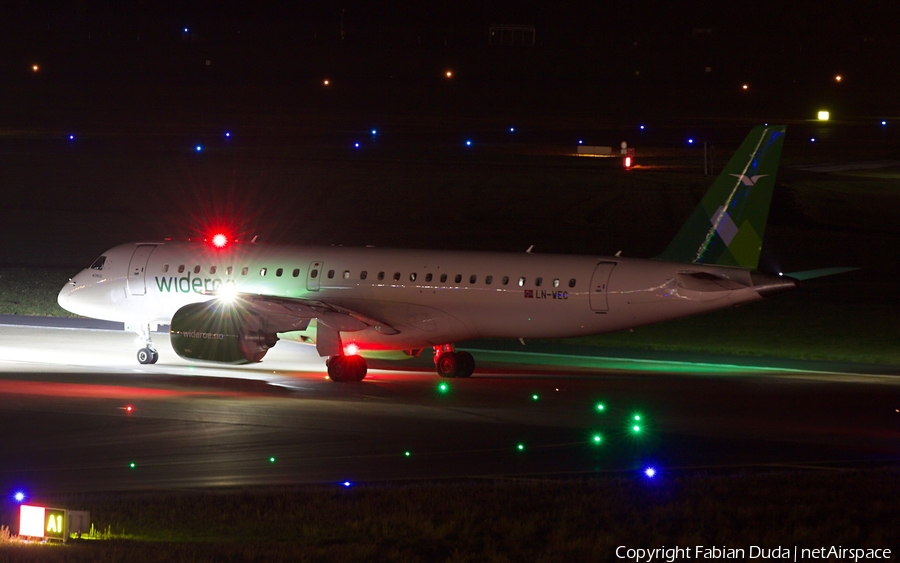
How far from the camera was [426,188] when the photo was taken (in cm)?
6512

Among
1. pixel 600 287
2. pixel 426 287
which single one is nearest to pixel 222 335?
pixel 426 287

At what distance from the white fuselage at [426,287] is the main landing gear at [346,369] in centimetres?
70

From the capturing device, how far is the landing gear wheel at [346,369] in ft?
100

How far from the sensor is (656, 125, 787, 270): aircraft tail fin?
28922 mm

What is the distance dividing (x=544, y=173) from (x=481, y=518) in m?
52.1

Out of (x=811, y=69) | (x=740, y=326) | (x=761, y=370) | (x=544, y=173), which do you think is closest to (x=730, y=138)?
(x=544, y=173)

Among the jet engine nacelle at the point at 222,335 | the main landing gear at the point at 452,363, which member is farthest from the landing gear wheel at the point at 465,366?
the jet engine nacelle at the point at 222,335

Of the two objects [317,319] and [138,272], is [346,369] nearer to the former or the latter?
[317,319]

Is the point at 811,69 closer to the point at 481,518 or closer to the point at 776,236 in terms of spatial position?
the point at 776,236

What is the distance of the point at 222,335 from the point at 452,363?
5.39 m

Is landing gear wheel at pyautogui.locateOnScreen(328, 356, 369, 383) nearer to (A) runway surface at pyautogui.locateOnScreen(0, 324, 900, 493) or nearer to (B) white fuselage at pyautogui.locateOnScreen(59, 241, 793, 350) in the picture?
(A) runway surface at pyautogui.locateOnScreen(0, 324, 900, 493)

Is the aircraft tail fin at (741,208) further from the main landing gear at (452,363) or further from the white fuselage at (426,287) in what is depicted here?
the main landing gear at (452,363)

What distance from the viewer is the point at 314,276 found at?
32.6 meters

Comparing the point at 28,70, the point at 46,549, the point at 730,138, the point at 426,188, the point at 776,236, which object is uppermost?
the point at 28,70
